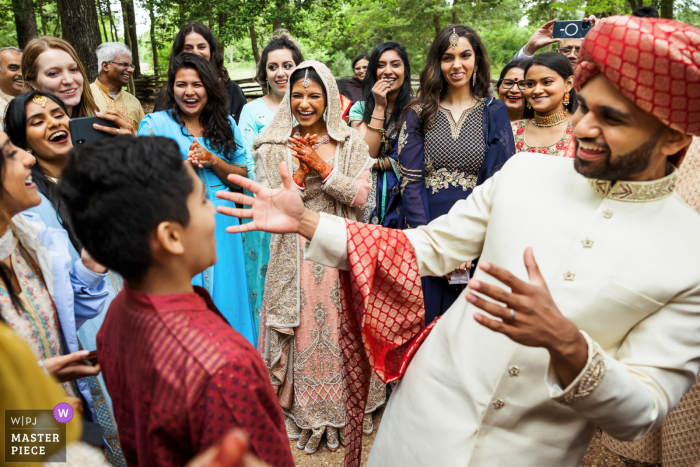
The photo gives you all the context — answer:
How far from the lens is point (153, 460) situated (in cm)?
105

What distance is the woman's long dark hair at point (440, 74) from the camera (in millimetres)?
3391

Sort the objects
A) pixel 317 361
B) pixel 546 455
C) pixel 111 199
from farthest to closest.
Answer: pixel 317 361, pixel 546 455, pixel 111 199

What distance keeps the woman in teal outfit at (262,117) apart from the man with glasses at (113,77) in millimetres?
1380

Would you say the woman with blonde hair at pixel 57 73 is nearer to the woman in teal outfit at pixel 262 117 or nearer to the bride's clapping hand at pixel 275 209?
the woman in teal outfit at pixel 262 117

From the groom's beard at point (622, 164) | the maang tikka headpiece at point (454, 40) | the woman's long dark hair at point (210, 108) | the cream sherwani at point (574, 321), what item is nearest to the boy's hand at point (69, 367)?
the cream sherwani at point (574, 321)

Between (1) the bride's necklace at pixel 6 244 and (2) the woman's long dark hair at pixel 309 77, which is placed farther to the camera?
(2) the woman's long dark hair at pixel 309 77

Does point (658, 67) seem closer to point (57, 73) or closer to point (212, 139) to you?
point (212, 139)

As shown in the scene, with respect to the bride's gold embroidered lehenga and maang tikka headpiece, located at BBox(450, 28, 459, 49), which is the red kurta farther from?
maang tikka headpiece, located at BBox(450, 28, 459, 49)

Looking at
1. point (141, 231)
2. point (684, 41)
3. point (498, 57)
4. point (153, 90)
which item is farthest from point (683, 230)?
point (498, 57)

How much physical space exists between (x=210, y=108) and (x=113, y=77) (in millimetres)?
2082

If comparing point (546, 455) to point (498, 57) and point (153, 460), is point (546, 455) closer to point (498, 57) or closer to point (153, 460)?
point (153, 460)

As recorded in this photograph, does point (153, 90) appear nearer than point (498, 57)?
Yes

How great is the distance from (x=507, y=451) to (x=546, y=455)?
0.35ft

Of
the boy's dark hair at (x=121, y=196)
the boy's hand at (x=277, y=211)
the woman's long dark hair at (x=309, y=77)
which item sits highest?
the woman's long dark hair at (x=309, y=77)
